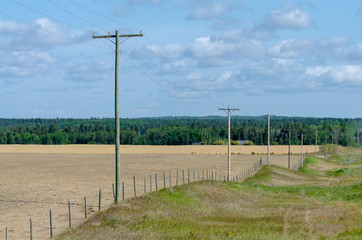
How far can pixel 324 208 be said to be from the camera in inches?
1458

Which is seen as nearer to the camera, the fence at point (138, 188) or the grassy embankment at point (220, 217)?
the grassy embankment at point (220, 217)

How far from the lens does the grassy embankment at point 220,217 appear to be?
25406 millimetres

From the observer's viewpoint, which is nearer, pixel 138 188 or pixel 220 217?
pixel 220 217

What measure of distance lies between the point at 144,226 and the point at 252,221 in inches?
268

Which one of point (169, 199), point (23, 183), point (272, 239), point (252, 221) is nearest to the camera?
point (272, 239)

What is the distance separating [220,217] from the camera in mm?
32062

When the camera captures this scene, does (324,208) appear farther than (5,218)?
Yes

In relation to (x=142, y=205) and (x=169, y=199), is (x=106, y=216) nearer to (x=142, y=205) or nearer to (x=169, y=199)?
(x=142, y=205)

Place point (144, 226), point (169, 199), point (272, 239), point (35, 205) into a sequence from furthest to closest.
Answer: point (35, 205) → point (169, 199) → point (144, 226) → point (272, 239)

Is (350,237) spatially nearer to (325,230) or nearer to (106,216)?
(325,230)

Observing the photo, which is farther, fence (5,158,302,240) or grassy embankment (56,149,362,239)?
fence (5,158,302,240)

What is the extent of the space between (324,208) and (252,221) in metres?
8.70

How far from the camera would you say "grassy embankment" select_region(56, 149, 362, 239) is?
25.4 metres

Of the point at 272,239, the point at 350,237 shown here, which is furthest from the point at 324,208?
the point at 272,239
